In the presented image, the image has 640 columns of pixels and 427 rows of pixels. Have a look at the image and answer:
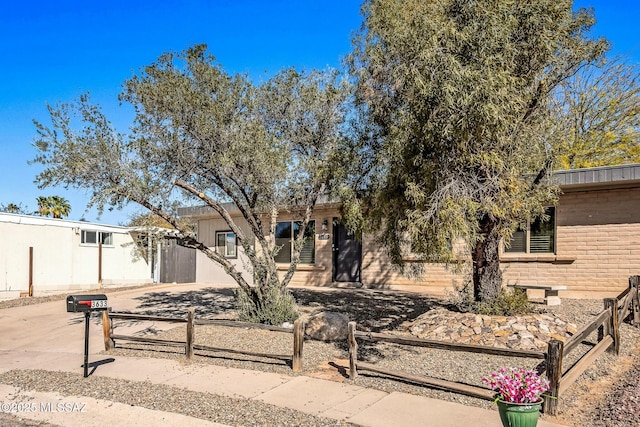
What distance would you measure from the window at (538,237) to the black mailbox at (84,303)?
9822 millimetres

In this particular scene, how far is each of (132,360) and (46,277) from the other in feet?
40.7

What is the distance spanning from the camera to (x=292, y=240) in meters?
17.7

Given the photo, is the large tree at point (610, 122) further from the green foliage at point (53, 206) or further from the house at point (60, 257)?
the green foliage at point (53, 206)

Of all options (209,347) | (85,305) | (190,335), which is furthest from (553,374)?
(85,305)

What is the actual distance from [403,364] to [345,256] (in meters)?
9.62

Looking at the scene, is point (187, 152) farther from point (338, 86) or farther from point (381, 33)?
point (381, 33)

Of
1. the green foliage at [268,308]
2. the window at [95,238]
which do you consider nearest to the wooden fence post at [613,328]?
the green foliage at [268,308]

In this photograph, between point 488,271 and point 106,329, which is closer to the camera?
point 106,329

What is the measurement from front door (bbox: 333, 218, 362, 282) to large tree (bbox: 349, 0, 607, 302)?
797cm

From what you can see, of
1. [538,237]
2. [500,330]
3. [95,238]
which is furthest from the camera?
[95,238]

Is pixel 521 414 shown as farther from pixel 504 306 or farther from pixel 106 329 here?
pixel 106 329

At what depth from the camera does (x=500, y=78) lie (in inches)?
274

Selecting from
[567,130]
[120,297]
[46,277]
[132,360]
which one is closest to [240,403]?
[132,360]

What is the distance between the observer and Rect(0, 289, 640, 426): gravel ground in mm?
5587
